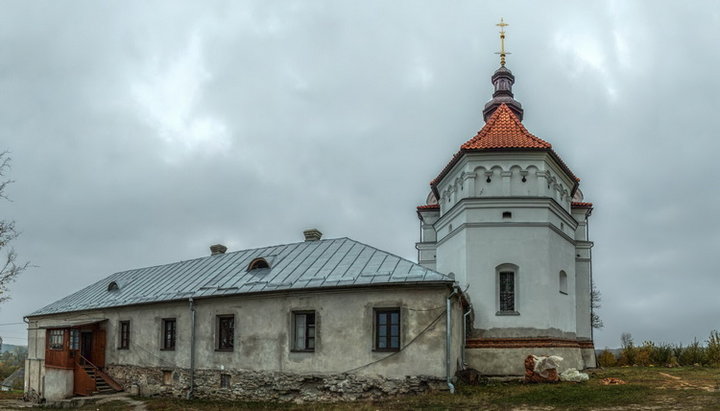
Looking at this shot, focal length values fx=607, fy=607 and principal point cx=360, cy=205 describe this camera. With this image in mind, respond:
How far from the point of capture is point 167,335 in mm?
21234

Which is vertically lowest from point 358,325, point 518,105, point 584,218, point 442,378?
point 442,378

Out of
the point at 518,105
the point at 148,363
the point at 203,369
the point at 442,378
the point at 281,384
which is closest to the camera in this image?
the point at 442,378

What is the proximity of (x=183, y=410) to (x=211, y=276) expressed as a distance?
646 centimetres

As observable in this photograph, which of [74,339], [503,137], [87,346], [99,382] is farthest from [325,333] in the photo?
[87,346]

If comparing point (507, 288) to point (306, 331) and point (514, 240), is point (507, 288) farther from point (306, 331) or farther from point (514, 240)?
point (306, 331)

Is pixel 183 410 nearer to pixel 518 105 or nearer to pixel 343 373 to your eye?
pixel 343 373

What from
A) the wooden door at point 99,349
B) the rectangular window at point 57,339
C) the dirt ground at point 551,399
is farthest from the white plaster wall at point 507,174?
the rectangular window at point 57,339

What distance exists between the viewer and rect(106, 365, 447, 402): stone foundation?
16.0m

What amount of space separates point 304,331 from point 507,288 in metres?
6.84

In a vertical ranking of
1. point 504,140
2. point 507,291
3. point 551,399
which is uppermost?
point 504,140

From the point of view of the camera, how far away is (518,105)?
95.5 ft

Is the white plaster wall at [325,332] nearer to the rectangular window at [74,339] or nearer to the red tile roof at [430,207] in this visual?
the rectangular window at [74,339]

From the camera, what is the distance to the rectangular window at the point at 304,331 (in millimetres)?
17531

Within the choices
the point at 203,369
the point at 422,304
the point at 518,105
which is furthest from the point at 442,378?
the point at 518,105
